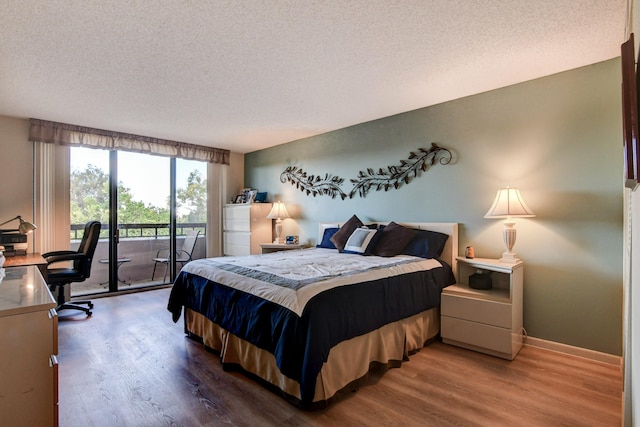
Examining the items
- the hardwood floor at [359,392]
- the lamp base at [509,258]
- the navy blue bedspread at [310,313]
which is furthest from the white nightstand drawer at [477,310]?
the lamp base at [509,258]

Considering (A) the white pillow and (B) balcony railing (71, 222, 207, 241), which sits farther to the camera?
(B) balcony railing (71, 222, 207, 241)

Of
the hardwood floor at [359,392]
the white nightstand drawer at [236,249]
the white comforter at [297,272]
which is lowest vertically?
the hardwood floor at [359,392]

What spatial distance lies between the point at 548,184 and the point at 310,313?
8.08 ft

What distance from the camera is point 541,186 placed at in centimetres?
291

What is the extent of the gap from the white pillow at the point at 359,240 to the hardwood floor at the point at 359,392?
1199 millimetres

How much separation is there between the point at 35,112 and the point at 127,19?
9.23ft

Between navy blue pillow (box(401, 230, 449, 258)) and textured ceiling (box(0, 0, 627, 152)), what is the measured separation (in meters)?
1.47

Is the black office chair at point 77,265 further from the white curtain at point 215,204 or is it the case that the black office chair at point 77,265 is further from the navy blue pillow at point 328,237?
the navy blue pillow at point 328,237

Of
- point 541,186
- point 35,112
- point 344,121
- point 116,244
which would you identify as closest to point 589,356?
point 541,186

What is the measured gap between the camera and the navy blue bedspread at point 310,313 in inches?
74.8

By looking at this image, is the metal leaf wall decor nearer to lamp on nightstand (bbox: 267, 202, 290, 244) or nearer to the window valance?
lamp on nightstand (bbox: 267, 202, 290, 244)

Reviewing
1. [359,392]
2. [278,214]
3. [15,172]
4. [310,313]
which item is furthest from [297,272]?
[15,172]

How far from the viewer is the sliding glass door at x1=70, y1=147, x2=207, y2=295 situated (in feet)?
15.3

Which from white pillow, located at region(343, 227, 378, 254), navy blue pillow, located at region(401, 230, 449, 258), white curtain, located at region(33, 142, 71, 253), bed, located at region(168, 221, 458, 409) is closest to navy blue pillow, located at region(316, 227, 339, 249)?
white pillow, located at region(343, 227, 378, 254)
